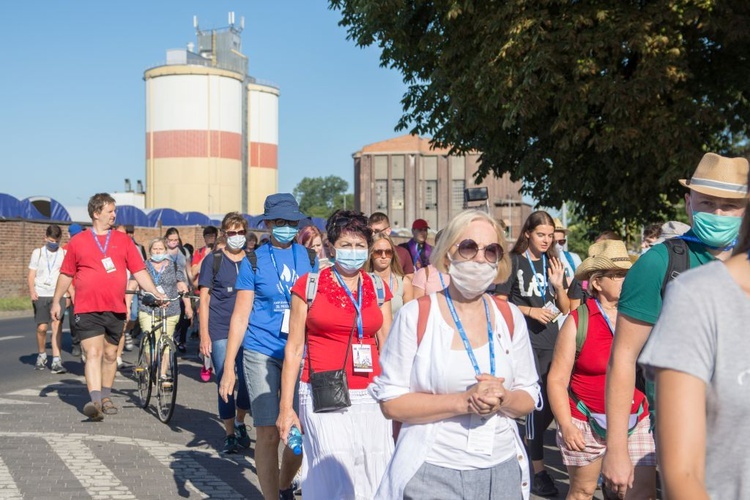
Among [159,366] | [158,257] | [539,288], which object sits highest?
[158,257]

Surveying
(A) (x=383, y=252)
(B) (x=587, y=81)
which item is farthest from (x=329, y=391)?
(B) (x=587, y=81)

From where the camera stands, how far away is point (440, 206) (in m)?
92.8

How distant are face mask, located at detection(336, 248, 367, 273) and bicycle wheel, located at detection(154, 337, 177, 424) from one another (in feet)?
15.8

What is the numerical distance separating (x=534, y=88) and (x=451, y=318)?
11.4m

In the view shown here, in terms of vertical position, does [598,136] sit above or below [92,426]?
above

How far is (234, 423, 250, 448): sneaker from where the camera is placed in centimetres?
850

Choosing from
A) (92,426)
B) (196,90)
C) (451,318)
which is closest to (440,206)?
(196,90)

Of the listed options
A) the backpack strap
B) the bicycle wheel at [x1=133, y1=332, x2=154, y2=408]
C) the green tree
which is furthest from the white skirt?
the green tree

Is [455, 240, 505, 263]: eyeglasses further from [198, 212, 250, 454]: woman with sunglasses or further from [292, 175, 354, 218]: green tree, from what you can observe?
[292, 175, 354, 218]: green tree

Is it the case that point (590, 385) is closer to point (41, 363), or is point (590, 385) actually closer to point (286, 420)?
point (286, 420)

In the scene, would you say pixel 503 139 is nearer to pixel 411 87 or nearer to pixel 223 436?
pixel 411 87

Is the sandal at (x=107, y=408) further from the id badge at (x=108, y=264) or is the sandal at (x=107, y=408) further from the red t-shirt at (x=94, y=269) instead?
the id badge at (x=108, y=264)

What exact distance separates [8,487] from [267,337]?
2302 millimetres

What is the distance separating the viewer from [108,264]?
966 cm
